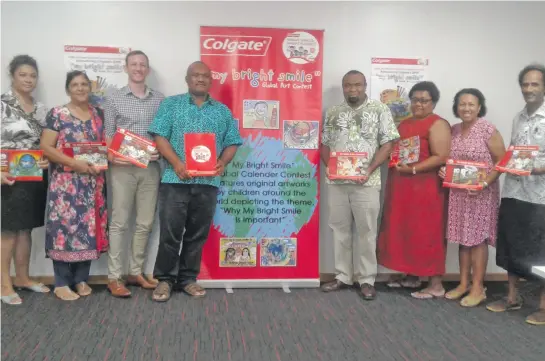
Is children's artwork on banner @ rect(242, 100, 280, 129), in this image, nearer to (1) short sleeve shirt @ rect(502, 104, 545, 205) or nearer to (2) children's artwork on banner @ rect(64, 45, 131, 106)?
(2) children's artwork on banner @ rect(64, 45, 131, 106)

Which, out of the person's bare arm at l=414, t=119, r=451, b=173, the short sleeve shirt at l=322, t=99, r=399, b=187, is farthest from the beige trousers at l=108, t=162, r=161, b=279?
the person's bare arm at l=414, t=119, r=451, b=173

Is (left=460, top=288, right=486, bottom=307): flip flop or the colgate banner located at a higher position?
the colgate banner

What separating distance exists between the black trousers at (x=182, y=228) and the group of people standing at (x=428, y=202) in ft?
3.22

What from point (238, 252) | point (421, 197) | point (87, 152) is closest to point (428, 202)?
point (421, 197)

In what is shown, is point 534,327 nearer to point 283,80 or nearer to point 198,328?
point 198,328

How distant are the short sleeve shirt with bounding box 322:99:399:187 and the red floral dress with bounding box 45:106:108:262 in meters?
1.74

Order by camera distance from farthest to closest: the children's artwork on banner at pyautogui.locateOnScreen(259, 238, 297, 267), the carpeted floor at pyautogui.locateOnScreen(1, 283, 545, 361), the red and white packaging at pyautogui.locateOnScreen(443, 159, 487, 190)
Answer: the children's artwork on banner at pyautogui.locateOnScreen(259, 238, 297, 267), the red and white packaging at pyautogui.locateOnScreen(443, 159, 487, 190), the carpeted floor at pyautogui.locateOnScreen(1, 283, 545, 361)

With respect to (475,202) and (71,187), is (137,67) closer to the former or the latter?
(71,187)

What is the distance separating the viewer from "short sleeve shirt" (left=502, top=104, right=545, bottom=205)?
3.29m

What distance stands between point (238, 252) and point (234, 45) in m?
1.60

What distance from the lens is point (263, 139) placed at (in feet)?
12.7

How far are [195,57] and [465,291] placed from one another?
2.74 m

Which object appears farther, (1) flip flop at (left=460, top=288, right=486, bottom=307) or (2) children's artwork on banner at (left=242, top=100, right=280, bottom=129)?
(2) children's artwork on banner at (left=242, top=100, right=280, bottom=129)

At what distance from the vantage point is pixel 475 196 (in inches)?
141
